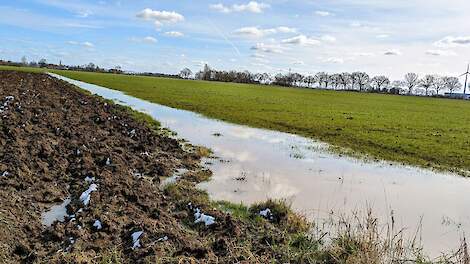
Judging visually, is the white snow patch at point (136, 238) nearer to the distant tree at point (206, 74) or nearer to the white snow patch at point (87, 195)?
the white snow patch at point (87, 195)

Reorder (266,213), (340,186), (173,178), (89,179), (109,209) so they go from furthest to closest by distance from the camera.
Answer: (340,186)
(173,178)
(89,179)
(266,213)
(109,209)

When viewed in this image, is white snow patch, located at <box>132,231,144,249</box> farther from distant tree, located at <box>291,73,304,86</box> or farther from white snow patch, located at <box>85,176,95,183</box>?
distant tree, located at <box>291,73,304,86</box>

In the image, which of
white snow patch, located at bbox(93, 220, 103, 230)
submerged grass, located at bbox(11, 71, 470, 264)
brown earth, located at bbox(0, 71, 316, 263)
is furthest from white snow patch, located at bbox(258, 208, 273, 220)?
white snow patch, located at bbox(93, 220, 103, 230)

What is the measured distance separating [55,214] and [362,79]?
539 feet

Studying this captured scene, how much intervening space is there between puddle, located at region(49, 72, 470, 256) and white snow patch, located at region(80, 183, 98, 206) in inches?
118

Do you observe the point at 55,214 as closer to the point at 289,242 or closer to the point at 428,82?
the point at 289,242

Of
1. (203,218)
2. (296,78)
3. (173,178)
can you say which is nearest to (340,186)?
(173,178)

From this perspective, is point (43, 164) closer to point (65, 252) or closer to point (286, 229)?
point (65, 252)

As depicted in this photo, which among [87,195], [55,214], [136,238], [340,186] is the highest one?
[87,195]

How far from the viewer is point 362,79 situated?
6417 inches

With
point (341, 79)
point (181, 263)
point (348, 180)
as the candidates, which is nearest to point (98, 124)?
point (348, 180)

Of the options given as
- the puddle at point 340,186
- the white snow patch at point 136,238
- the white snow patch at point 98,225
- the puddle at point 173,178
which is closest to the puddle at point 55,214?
the white snow patch at point 98,225

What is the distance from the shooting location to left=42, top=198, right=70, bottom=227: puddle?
26.8ft

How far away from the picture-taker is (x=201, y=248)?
22.7 feet
